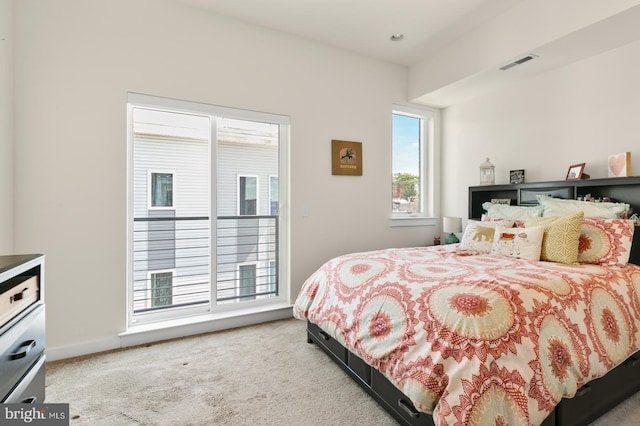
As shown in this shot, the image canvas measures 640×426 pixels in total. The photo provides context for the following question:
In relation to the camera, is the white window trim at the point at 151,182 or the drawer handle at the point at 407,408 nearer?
the drawer handle at the point at 407,408

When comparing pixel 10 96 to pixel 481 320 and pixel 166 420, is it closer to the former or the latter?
pixel 166 420

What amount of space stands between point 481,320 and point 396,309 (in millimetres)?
409

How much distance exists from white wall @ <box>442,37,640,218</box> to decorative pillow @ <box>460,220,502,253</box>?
1.05 meters

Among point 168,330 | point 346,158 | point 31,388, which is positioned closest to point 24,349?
point 31,388

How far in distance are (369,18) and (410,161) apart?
1.86 m

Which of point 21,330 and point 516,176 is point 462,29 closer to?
point 516,176

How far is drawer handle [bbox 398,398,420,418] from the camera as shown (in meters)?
1.39

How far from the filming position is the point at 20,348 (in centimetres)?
119

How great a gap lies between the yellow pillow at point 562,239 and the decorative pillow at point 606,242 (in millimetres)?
90

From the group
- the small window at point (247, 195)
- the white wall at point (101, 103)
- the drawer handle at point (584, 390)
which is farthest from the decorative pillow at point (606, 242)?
the small window at point (247, 195)

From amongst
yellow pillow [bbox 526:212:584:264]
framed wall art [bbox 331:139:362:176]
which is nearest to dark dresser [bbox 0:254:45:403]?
framed wall art [bbox 331:139:362:176]

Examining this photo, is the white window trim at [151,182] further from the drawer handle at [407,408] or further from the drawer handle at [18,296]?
the drawer handle at [407,408]

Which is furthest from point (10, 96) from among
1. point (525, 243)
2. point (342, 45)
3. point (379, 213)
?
point (525, 243)

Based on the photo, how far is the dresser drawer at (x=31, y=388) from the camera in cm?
114
